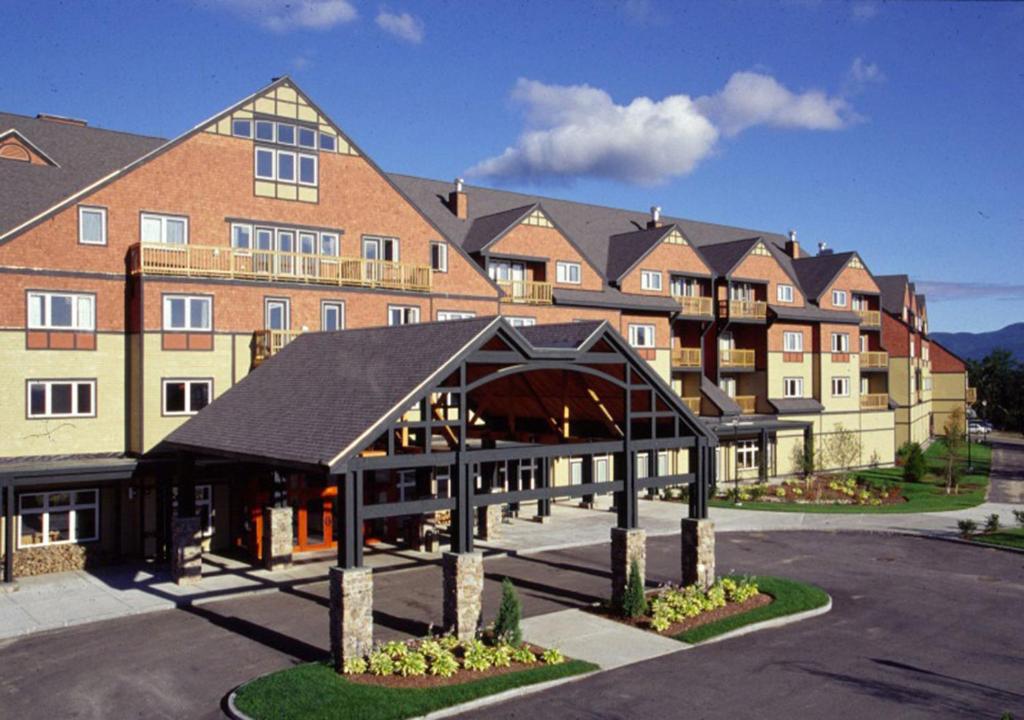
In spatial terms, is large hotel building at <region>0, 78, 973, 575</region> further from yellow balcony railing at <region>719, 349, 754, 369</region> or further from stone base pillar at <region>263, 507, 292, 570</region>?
yellow balcony railing at <region>719, 349, 754, 369</region>

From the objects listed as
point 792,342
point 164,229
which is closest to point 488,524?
point 164,229

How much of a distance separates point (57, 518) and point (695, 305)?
105 ft

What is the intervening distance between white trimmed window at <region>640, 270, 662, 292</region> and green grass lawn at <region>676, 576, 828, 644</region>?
23.1m

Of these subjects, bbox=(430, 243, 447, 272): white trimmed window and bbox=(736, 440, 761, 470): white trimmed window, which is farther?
bbox=(736, 440, 761, 470): white trimmed window

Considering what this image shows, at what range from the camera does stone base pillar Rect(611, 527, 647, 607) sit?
20391 millimetres

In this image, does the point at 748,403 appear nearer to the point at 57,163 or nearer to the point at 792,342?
the point at 792,342

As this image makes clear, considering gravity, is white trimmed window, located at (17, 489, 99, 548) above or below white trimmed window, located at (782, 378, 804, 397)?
below

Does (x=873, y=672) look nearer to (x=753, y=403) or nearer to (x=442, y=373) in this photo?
(x=442, y=373)

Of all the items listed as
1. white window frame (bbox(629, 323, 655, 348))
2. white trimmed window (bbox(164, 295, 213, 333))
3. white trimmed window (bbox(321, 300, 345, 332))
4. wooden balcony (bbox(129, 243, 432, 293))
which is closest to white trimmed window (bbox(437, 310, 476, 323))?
wooden balcony (bbox(129, 243, 432, 293))

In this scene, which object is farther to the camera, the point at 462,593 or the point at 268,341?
the point at 268,341

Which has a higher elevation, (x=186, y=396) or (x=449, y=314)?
(x=449, y=314)

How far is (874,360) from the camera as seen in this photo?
5681 centimetres

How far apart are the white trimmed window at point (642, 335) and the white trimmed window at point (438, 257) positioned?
12185mm

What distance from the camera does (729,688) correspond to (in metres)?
15.4
